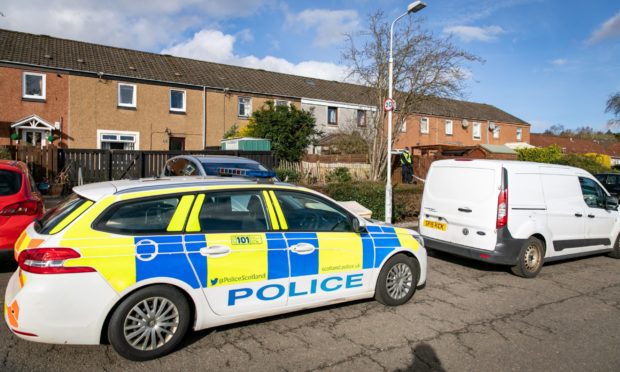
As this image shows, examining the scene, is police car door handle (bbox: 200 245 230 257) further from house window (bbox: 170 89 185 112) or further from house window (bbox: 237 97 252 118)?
house window (bbox: 237 97 252 118)

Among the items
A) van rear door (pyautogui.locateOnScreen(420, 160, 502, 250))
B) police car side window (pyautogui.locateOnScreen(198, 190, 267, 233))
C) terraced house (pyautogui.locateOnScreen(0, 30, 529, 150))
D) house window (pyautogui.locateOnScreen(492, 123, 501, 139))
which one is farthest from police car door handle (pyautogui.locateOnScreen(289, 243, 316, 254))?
house window (pyautogui.locateOnScreen(492, 123, 501, 139))

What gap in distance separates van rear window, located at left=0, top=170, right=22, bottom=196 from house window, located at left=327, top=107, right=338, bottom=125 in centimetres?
2612

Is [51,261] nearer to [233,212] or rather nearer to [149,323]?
[149,323]

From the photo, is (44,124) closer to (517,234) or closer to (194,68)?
(194,68)

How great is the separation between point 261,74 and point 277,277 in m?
28.0

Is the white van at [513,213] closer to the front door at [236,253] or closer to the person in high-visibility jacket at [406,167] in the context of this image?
the front door at [236,253]

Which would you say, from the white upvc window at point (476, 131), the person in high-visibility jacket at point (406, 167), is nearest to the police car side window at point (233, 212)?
the person in high-visibility jacket at point (406, 167)

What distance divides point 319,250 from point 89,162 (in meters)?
12.7

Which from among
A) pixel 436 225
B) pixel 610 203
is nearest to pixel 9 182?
pixel 436 225

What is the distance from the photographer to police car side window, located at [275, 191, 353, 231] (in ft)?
14.9

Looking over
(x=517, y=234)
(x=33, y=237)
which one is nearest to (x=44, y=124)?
(x=33, y=237)

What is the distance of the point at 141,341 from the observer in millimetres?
3654

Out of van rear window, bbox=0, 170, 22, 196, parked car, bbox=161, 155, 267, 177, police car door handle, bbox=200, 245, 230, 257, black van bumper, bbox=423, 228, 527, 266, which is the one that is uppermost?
parked car, bbox=161, 155, 267, 177

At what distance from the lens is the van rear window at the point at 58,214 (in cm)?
371
